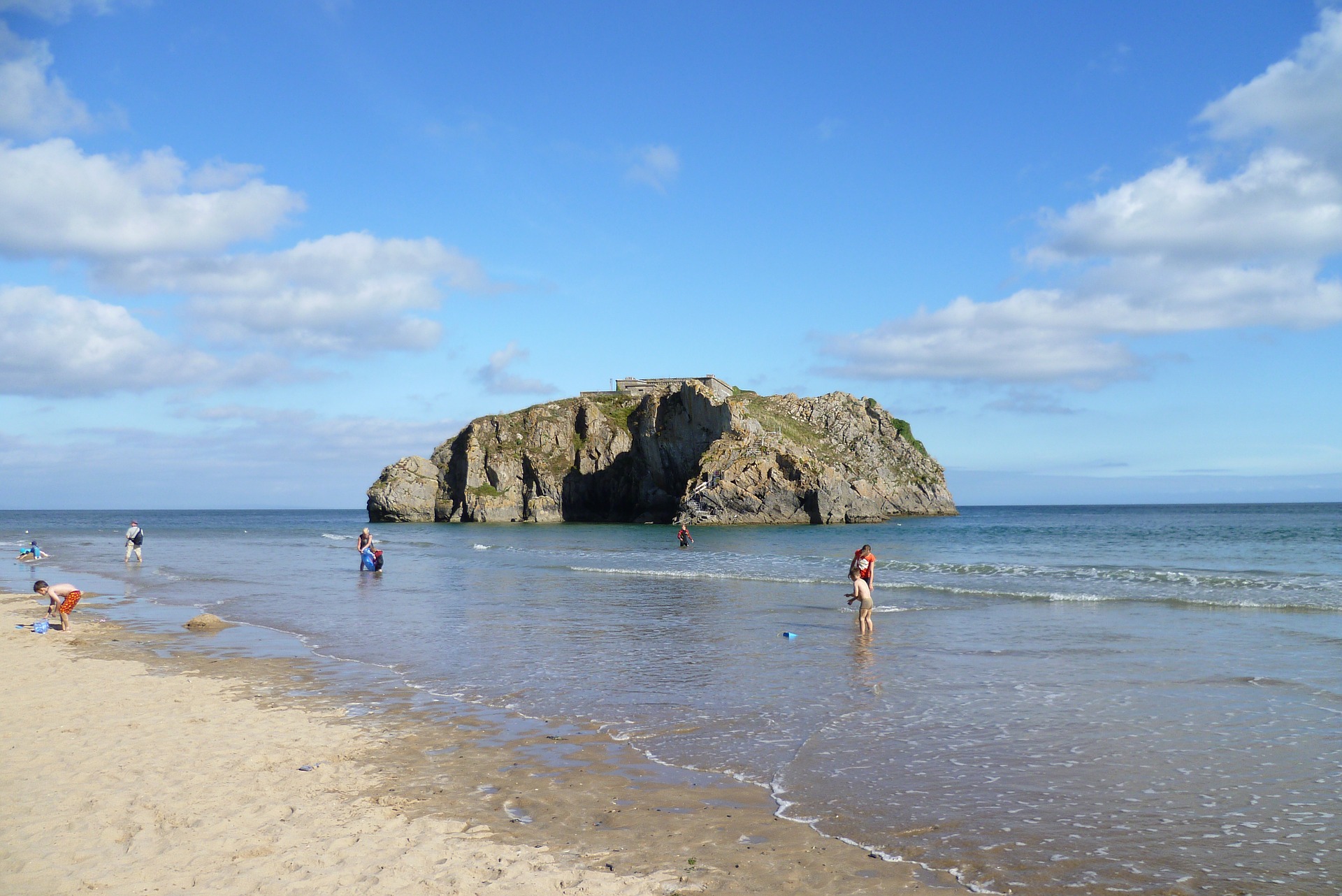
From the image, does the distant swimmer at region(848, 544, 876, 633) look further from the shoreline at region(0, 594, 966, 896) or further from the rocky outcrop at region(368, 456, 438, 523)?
the rocky outcrop at region(368, 456, 438, 523)

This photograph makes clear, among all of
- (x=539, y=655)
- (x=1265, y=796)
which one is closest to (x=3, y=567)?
(x=539, y=655)

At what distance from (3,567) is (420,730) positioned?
3955cm

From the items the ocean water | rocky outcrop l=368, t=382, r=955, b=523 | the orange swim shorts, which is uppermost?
rocky outcrop l=368, t=382, r=955, b=523

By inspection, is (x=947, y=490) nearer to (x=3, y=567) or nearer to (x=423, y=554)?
(x=423, y=554)

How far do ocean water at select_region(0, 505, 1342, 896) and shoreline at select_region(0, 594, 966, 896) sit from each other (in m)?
0.70

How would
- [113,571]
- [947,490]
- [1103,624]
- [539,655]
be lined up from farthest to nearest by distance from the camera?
[947,490]
[113,571]
[1103,624]
[539,655]

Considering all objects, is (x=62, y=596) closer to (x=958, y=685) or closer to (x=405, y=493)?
(x=958, y=685)

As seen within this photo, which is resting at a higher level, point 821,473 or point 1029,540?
point 821,473

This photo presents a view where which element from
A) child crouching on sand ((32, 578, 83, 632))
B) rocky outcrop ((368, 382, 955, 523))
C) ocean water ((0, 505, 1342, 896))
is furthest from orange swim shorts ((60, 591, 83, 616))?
rocky outcrop ((368, 382, 955, 523))

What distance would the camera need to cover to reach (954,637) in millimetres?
17391

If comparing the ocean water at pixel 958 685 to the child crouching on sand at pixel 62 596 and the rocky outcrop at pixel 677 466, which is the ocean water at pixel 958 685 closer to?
the child crouching on sand at pixel 62 596

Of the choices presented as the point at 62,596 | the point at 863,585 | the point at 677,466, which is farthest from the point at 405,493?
the point at 863,585

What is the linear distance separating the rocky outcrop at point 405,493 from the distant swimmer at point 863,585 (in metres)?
103

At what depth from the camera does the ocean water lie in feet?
22.8
